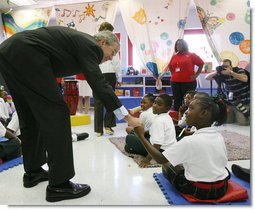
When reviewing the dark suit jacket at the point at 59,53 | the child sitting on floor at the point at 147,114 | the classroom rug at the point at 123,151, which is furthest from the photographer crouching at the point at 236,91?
the dark suit jacket at the point at 59,53

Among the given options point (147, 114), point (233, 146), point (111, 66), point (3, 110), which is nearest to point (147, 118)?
point (147, 114)

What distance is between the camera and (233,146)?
2451 millimetres

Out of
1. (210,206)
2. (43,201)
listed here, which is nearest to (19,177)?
(43,201)

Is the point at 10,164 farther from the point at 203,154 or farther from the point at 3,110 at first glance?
the point at 203,154

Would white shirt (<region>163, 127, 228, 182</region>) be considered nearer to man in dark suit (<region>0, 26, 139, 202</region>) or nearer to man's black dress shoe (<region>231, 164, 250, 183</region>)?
man in dark suit (<region>0, 26, 139, 202</region>)

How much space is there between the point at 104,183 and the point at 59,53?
0.82 metres

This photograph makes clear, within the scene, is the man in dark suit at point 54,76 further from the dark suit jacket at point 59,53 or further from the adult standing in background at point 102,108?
the adult standing in background at point 102,108

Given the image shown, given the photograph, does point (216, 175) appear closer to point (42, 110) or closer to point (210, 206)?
point (210, 206)

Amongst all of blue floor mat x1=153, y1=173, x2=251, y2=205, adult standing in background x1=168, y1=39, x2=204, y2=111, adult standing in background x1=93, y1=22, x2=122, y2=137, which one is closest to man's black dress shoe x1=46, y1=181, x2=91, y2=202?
blue floor mat x1=153, y1=173, x2=251, y2=205

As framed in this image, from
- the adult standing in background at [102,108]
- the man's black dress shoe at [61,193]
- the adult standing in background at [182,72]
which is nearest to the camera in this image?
the man's black dress shoe at [61,193]

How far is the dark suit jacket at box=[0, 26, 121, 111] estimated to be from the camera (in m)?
1.28

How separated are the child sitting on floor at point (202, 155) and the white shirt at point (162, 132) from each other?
38 centimetres

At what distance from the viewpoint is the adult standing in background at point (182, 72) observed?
333 centimetres

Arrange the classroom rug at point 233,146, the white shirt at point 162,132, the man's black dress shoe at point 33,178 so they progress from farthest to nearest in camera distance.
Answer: the classroom rug at point 233,146, the white shirt at point 162,132, the man's black dress shoe at point 33,178
